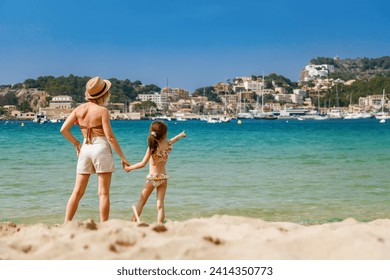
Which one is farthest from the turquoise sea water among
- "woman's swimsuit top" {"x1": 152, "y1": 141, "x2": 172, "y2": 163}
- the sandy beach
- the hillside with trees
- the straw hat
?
the hillside with trees

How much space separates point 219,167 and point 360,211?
7739 millimetres

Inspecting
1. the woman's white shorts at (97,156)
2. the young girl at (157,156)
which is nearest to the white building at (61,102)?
the young girl at (157,156)

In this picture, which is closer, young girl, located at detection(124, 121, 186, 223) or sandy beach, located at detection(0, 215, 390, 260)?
sandy beach, located at detection(0, 215, 390, 260)

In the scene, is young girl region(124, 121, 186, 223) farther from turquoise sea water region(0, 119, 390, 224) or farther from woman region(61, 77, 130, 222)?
turquoise sea water region(0, 119, 390, 224)

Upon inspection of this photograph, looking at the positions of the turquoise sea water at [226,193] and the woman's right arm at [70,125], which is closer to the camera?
the woman's right arm at [70,125]

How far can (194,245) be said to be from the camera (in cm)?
380

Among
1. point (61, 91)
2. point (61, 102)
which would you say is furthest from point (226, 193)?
point (61, 91)

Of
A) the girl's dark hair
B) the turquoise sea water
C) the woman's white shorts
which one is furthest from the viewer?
the turquoise sea water

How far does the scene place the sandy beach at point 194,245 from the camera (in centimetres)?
363

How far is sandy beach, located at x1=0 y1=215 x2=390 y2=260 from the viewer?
11.9ft

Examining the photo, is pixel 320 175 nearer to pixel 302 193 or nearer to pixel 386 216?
pixel 302 193

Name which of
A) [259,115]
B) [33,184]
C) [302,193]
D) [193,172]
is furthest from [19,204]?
[259,115]
